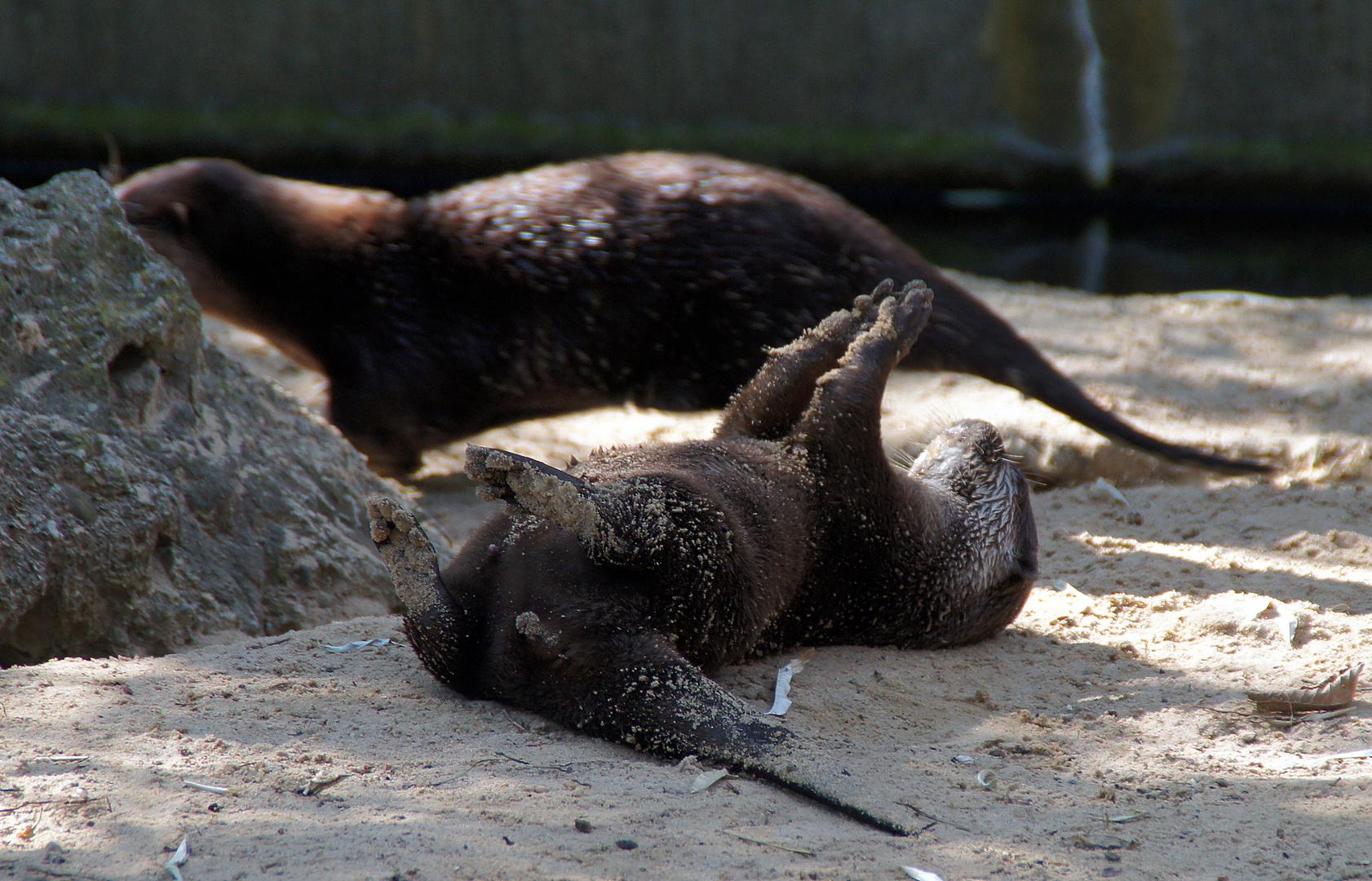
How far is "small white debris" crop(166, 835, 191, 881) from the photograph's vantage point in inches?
55.8

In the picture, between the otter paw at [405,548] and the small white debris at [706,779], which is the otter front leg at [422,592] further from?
the small white debris at [706,779]

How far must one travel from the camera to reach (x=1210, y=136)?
9.20 m

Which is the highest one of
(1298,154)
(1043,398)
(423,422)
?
(1298,154)

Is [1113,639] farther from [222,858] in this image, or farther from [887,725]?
[222,858]

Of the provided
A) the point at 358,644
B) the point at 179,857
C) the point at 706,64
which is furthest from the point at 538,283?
the point at 706,64

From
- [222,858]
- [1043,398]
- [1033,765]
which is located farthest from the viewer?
[1043,398]

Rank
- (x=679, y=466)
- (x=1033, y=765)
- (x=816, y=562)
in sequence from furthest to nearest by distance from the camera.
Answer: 1. (x=816, y=562)
2. (x=679, y=466)
3. (x=1033, y=765)

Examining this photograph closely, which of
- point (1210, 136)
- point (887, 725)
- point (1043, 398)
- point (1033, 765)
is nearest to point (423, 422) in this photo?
point (1043, 398)

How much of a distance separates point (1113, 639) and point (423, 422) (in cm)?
262

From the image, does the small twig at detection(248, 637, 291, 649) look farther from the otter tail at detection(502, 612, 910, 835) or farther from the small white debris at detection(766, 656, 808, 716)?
the small white debris at detection(766, 656, 808, 716)

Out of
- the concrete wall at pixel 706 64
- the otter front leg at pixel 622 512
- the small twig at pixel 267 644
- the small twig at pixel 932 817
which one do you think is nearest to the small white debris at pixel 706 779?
the small twig at pixel 932 817

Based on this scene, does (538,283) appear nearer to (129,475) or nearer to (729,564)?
(129,475)

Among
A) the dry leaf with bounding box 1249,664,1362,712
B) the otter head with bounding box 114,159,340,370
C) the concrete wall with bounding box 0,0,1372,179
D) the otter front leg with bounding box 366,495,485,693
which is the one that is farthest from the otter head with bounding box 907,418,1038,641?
the concrete wall with bounding box 0,0,1372,179

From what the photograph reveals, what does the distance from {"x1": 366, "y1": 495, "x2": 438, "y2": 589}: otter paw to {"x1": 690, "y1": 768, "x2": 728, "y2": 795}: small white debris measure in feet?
2.11
